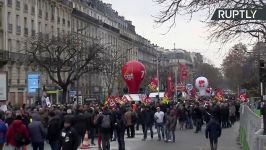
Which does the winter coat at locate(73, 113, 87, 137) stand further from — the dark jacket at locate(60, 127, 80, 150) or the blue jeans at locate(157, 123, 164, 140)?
the dark jacket at locate(60, 127, 80, 150)

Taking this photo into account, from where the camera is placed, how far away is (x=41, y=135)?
19969mm

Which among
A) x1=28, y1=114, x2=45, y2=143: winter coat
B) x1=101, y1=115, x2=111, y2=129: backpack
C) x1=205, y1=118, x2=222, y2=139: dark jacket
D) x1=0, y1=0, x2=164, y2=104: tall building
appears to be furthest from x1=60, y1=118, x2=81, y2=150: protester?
x1=0, y1=0, x2=164, y2=104: tall building

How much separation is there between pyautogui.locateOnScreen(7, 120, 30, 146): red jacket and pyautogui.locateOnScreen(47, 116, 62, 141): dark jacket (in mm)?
1214

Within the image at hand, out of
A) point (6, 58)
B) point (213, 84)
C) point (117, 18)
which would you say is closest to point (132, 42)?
point (117, 18)

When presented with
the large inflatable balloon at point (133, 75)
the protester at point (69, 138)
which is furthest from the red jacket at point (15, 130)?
the large inflatable balloon at point (133, 75)

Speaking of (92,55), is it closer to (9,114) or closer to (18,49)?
(18,49)

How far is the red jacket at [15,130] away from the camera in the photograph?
1930 cm

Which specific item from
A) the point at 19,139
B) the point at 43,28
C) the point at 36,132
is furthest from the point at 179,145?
the point at 43,28

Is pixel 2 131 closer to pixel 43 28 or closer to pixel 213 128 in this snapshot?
pixel 213 128

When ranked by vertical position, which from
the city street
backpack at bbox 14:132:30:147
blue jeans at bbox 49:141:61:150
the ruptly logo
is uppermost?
the ruptly logo

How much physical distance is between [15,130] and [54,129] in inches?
68.3

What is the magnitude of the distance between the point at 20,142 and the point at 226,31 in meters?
8.13

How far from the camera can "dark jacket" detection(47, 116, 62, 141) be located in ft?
67.9

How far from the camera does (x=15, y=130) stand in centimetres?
1934
